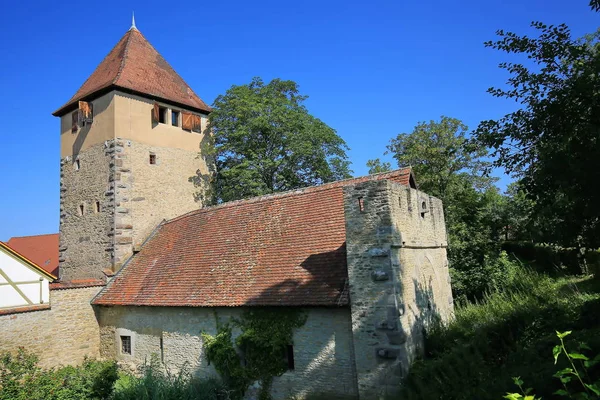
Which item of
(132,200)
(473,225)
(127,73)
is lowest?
(473,225)

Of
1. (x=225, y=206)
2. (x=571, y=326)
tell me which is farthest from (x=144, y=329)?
(x=571, y=326)

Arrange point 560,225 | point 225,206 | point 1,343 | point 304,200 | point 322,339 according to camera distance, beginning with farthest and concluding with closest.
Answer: point 225,206
point 304,200
point 1,343
point 322,339
point 560,225

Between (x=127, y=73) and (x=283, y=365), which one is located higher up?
(x=127, y=73)

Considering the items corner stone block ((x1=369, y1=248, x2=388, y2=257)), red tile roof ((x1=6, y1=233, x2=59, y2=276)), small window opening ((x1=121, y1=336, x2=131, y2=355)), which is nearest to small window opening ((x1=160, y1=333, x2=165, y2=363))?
small window opening ((x1=121, y1=336, x2=131, y2=355))

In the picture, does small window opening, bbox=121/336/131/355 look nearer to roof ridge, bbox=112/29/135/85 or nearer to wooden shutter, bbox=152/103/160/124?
wooden shutter, bbox=152/103/160/124

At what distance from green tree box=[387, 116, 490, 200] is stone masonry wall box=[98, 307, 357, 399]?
13481mm

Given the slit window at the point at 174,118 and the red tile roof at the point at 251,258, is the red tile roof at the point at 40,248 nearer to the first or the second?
the slit window at the point at 174,118

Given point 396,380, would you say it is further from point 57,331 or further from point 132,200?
point 132,200

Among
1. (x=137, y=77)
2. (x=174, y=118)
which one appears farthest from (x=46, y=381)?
(x=137, y=77)

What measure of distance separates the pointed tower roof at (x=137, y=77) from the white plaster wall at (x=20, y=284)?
26.4 feet

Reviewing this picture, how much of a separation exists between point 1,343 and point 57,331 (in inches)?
67.4

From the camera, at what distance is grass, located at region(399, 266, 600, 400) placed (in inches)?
248

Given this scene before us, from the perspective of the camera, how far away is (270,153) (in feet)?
73.4

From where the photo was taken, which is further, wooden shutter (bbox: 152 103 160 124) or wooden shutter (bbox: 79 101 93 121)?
wooden shutter (bbox: 152 103 160 124)
